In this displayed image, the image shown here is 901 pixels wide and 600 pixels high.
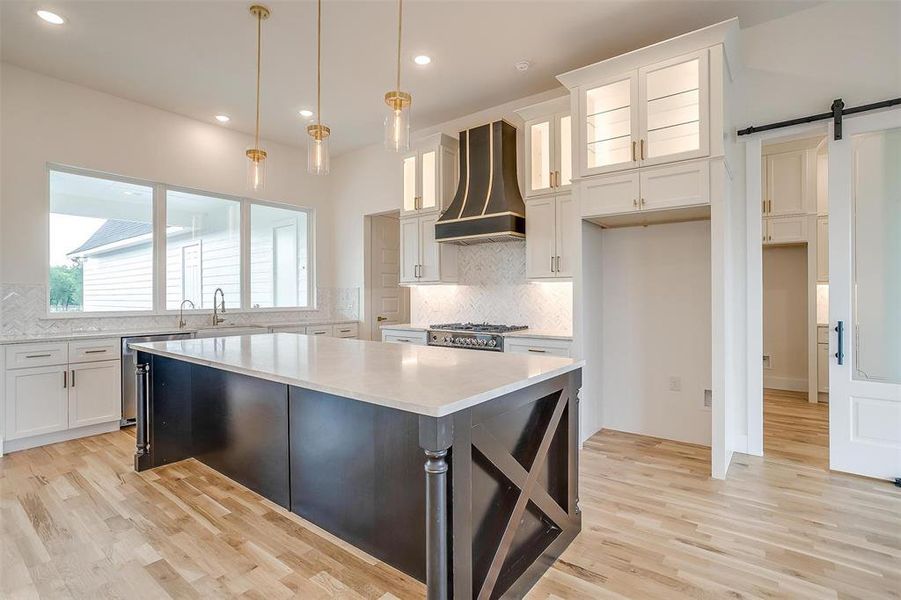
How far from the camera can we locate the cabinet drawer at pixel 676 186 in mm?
2953

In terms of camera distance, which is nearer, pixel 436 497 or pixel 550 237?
pixel 436 497

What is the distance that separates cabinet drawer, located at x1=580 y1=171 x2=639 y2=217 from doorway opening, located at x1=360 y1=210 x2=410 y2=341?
2.98 meters

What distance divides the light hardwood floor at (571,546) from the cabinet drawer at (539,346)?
0.96 m

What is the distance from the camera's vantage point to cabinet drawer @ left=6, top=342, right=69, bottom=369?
3.54 meters

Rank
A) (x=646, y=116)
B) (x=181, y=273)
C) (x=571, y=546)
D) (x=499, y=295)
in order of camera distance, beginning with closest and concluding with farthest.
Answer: (x=571, y=546) → (x=646, y=116) → (x=499, y=295) → (x=181, y=273)

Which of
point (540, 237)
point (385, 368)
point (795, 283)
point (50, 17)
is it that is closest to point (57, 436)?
point (50, 17)

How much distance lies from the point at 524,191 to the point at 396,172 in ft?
6.67

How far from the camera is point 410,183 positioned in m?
5.10

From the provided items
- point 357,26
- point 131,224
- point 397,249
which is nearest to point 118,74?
point 131,224

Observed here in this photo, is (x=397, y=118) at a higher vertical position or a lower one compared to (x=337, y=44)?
lower

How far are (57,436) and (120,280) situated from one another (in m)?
1.52

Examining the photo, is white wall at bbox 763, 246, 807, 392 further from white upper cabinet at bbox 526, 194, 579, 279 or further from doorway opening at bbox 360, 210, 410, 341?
doorway opening at bbox 360, 210, 410, 341

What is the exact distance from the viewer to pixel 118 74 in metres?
3.95

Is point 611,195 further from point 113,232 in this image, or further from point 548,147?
point 113,232
